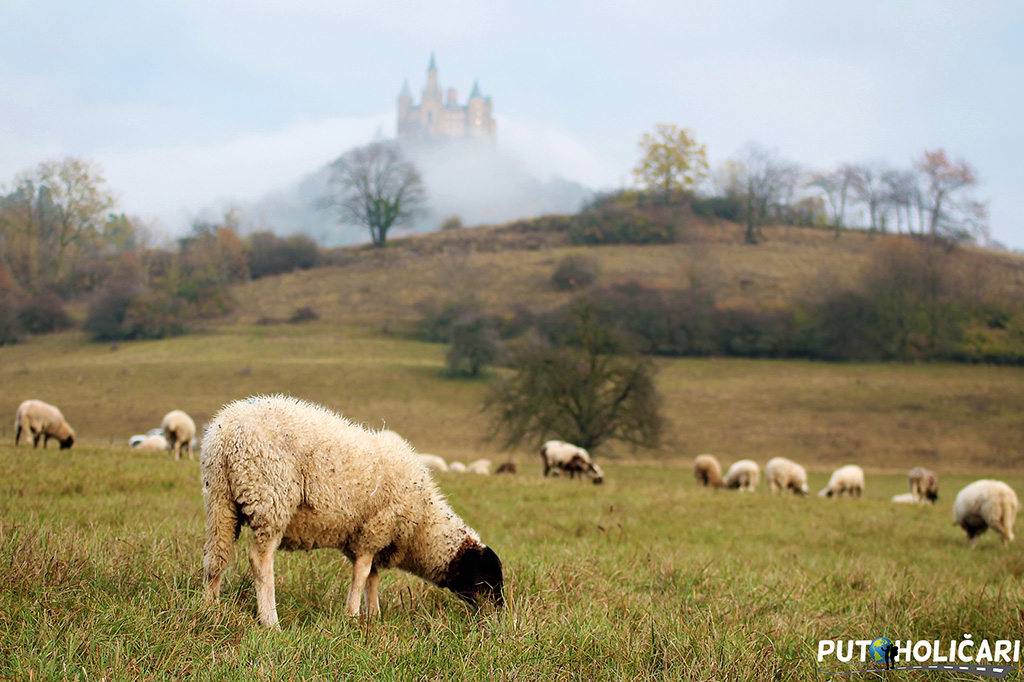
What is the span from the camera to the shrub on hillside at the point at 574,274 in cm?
6875

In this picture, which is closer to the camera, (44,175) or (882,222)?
(44,175)

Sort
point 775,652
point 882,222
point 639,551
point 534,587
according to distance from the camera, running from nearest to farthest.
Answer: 1. point 775,652
2. point 534,587
3. point 639,551
4. point 882,222

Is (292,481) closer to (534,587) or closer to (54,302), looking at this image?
(534,587)

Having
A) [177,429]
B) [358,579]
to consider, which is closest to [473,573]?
[358,579]

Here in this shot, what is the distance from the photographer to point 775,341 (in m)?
56.3

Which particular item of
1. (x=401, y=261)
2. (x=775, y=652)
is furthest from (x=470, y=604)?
(x=401, y=261)

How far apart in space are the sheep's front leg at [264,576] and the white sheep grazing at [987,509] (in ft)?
47.2

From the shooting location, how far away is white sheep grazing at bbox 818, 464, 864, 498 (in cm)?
2577

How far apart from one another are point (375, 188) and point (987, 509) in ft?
300

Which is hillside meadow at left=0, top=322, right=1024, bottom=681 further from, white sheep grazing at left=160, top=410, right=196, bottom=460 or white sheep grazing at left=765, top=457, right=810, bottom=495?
white sheep grazing at left=160, top=410, right=196, bottom=460

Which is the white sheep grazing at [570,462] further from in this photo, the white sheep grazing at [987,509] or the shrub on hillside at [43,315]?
the shrub on hillside at [43,315]

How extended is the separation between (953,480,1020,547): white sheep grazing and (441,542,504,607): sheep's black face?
12.9m

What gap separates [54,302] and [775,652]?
147 ft

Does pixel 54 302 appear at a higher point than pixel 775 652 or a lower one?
higher
